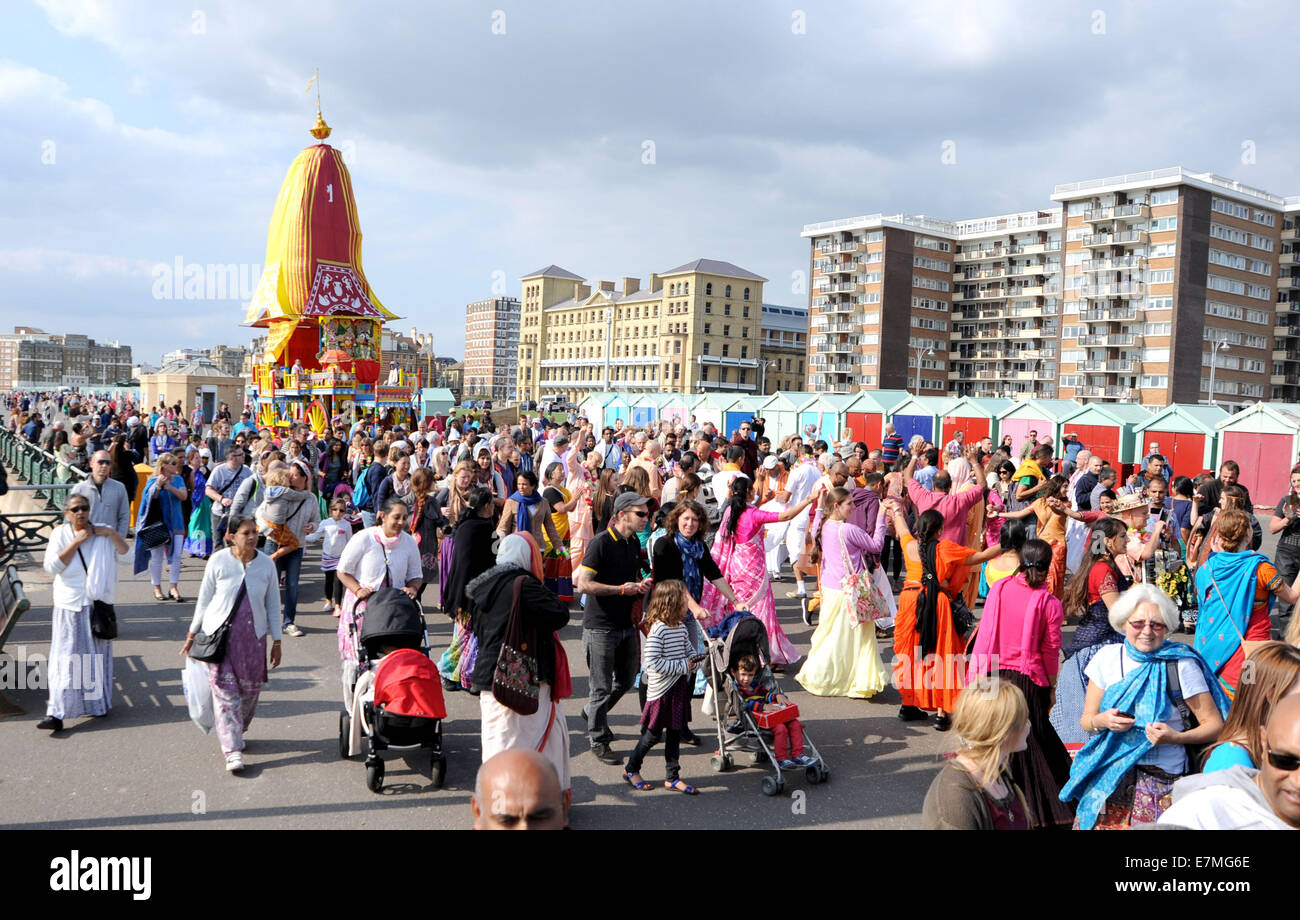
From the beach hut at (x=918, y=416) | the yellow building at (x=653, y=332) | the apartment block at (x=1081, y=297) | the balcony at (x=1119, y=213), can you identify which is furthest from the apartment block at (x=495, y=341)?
the beach hut at (x=918, y=416)

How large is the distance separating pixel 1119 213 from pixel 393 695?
73.5m

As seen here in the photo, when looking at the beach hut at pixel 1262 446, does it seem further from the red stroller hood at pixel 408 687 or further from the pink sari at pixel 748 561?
the red stroller hood at pixel 408 687

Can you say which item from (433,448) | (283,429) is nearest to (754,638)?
(433,448)

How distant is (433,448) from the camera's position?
13641 millimetres

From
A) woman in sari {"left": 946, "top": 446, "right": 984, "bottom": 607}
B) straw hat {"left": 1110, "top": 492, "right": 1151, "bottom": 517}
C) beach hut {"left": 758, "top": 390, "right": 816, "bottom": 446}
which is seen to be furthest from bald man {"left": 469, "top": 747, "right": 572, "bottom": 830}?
beach hut {"left": 758, "top": 390, "right": 816, "bottom": 446}

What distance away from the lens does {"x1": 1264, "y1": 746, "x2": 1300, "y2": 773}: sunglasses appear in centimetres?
215

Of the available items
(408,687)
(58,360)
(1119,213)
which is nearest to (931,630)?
(408,687)

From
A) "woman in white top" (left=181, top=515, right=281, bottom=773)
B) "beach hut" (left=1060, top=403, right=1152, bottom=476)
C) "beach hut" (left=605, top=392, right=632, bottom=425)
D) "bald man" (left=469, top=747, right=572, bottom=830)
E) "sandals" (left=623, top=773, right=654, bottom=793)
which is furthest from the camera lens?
"beach hut" (left=605, top=392, right=632, bottom=425)

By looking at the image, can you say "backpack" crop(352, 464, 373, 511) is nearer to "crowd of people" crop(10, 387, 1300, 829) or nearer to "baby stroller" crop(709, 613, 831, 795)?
"crowd of people" crop(10, 387, 1300, 829)

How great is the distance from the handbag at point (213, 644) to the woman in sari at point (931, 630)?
15.2 feet

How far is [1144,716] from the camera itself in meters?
3.51

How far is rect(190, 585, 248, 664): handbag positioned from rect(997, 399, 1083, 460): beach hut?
2396cm
